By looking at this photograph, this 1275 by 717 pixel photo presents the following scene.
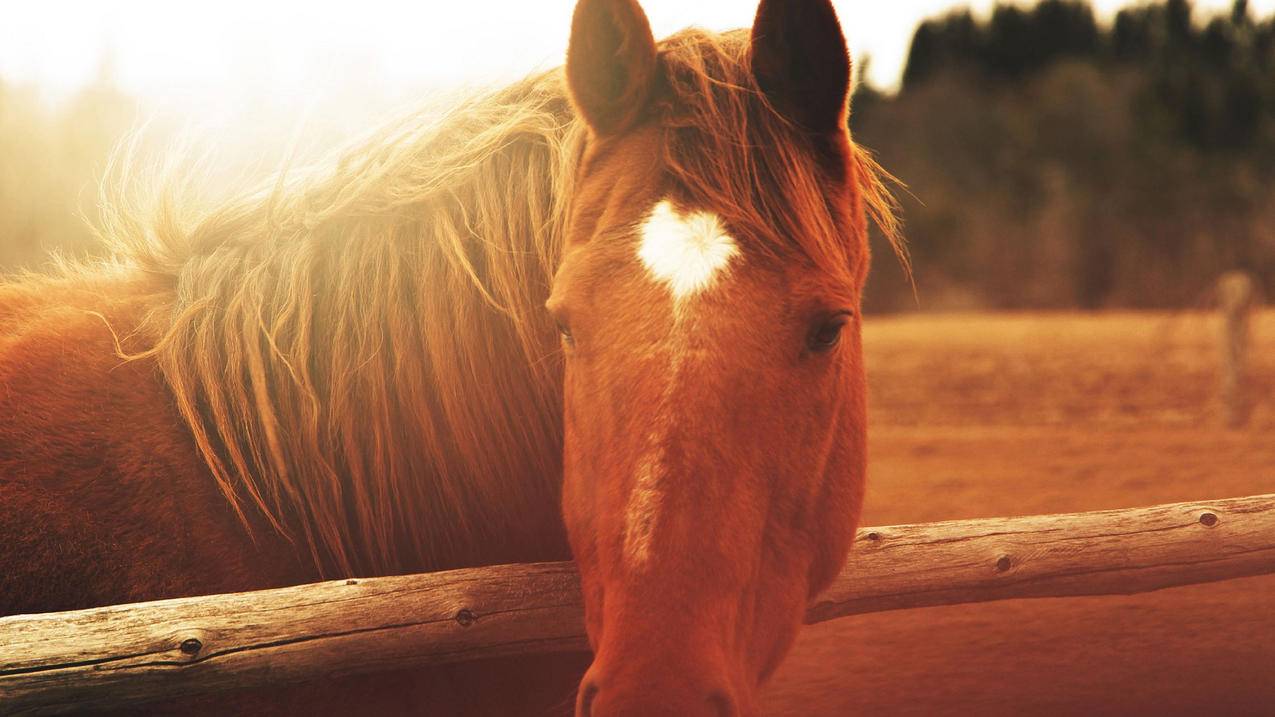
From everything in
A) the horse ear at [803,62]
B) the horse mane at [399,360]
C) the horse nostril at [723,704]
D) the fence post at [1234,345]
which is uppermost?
the horse ear at [803,62]

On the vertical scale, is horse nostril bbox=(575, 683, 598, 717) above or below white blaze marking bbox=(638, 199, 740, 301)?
below

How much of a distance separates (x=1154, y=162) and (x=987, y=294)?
7.92m

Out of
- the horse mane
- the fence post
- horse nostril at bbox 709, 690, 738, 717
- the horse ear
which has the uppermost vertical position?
the horse ear

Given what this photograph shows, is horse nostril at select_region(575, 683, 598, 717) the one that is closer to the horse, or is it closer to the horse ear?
the horse

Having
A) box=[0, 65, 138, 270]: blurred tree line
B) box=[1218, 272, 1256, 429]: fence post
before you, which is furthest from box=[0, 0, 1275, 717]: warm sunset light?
box=[1218, 272, 1256, 429]: fence post

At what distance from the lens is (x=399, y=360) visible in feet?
7.00

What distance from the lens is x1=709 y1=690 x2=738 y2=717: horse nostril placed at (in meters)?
1.46

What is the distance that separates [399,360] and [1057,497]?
721cm

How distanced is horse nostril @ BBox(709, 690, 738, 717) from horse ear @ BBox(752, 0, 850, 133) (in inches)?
41.5

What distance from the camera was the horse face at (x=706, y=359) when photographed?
1.54 m

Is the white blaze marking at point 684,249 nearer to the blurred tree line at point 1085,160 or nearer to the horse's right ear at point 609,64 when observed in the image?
the horse's right ear at point 609,64

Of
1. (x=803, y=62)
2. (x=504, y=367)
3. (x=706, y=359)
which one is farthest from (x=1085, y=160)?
(x=706, y=359)

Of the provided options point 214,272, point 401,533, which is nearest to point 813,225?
point 401,533

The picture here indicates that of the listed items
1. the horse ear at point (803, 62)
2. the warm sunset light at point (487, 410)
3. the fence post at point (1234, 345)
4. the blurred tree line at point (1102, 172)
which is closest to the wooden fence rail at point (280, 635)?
the warm sunset light at point (487, 410)
